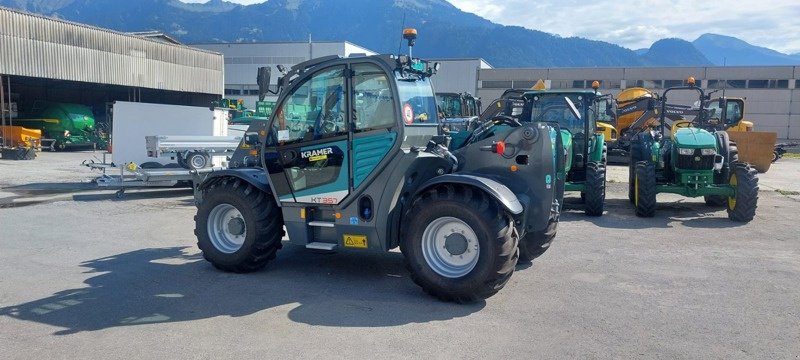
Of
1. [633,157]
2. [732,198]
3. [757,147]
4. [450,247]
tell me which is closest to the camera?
[450,247]

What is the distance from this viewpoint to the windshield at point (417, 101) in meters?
5.89

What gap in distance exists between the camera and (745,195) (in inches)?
392

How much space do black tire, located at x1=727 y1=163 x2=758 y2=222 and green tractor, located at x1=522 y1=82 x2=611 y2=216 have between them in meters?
2.16

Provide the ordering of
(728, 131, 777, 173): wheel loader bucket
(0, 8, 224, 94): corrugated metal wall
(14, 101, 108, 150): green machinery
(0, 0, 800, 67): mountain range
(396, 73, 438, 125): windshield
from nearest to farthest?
1. (396, 73, 438, 125): windshield
2. (728, 131, 777, 173): wheel loader bucket
3. (0, 8, 224, 94): corrugated metal wall
4. (14, 101, 108, 150): green machinery
5. (0, 0, 800, 67): mountain range

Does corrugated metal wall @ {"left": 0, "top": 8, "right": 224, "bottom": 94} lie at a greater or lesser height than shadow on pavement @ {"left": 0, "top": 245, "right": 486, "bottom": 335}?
greater

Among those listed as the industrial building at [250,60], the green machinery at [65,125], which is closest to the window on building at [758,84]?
the industrial building at [250,60]

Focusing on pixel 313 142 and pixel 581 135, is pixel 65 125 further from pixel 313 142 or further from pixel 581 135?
pixel 313 142

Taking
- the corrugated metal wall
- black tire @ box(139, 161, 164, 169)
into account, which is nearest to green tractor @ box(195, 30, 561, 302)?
black tire @ box(139, 161, 164, 169)

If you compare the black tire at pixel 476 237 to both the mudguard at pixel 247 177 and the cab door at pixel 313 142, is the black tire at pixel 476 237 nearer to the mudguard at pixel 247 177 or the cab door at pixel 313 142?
the cab door at pixel 313 142

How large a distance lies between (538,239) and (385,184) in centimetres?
190

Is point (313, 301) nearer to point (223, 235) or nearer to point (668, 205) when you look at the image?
point (223, 235)

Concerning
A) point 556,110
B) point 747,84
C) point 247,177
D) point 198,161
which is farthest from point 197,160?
point 747,84

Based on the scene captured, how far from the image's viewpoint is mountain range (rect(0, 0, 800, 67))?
136m

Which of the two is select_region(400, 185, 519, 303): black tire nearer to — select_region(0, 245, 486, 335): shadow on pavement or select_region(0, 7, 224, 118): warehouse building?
select_region(0, 245, 486, 335): shadow on pavement
